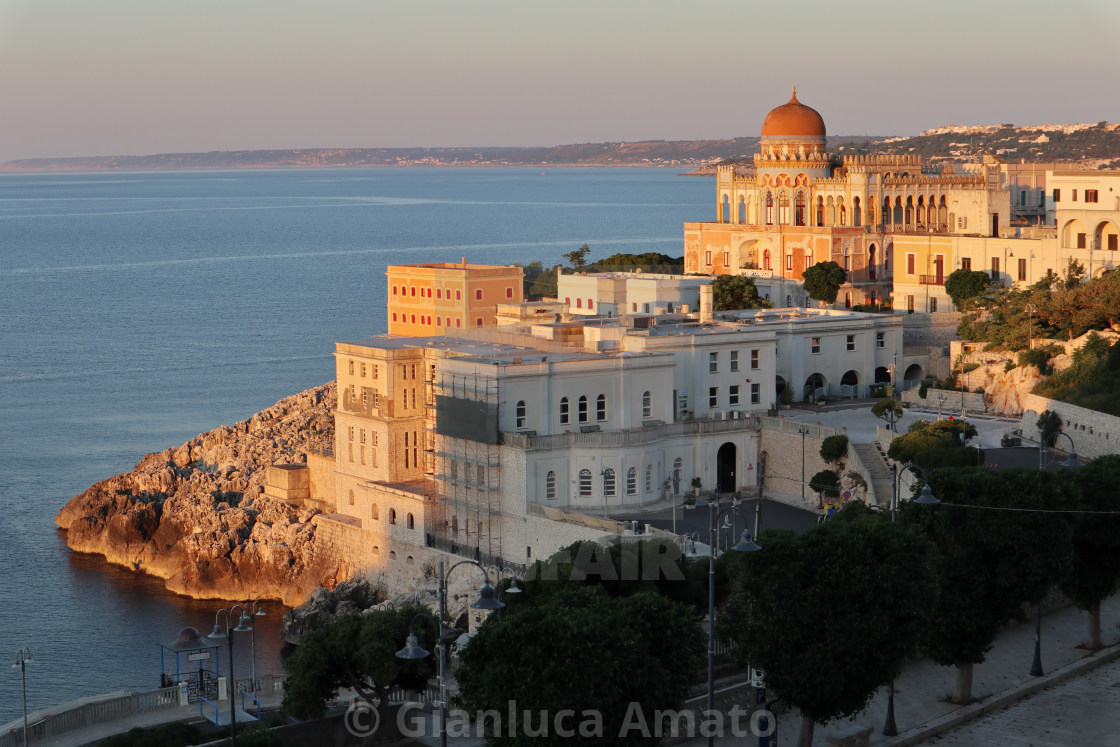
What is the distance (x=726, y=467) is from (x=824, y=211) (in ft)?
94.9

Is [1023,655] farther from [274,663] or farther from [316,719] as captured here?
[274,663]

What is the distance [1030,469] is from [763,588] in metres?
8.56

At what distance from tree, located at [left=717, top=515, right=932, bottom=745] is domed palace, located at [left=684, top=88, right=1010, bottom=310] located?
43.4 metres

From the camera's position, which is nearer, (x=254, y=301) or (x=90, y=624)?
(x=90, y=624)

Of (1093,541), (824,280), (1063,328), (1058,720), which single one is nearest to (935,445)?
(1093,541)

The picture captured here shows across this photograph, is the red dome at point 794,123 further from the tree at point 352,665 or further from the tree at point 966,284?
the tree at point 352,665

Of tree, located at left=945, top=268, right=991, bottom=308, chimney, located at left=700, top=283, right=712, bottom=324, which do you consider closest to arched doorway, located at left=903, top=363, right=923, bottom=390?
tree, located at left=945, top=268, right=991, bottom=308

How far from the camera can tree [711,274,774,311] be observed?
67.0 metres

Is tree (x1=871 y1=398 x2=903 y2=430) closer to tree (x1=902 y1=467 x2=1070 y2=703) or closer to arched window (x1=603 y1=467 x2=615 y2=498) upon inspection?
arched window (x1=603 y1=467 x2=615 y2=498)

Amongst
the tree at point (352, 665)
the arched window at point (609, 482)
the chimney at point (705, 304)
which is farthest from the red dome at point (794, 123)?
the tree at point (352, 665)

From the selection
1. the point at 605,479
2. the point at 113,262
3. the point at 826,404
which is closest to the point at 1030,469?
the point at 605,479

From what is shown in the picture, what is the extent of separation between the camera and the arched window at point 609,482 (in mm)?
46781

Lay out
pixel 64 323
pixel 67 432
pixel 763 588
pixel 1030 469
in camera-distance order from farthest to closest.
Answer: pixel 64 323 < pixel 67 432 < pixel 1030 469 < pixel 763 588

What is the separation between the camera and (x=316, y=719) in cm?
3231
